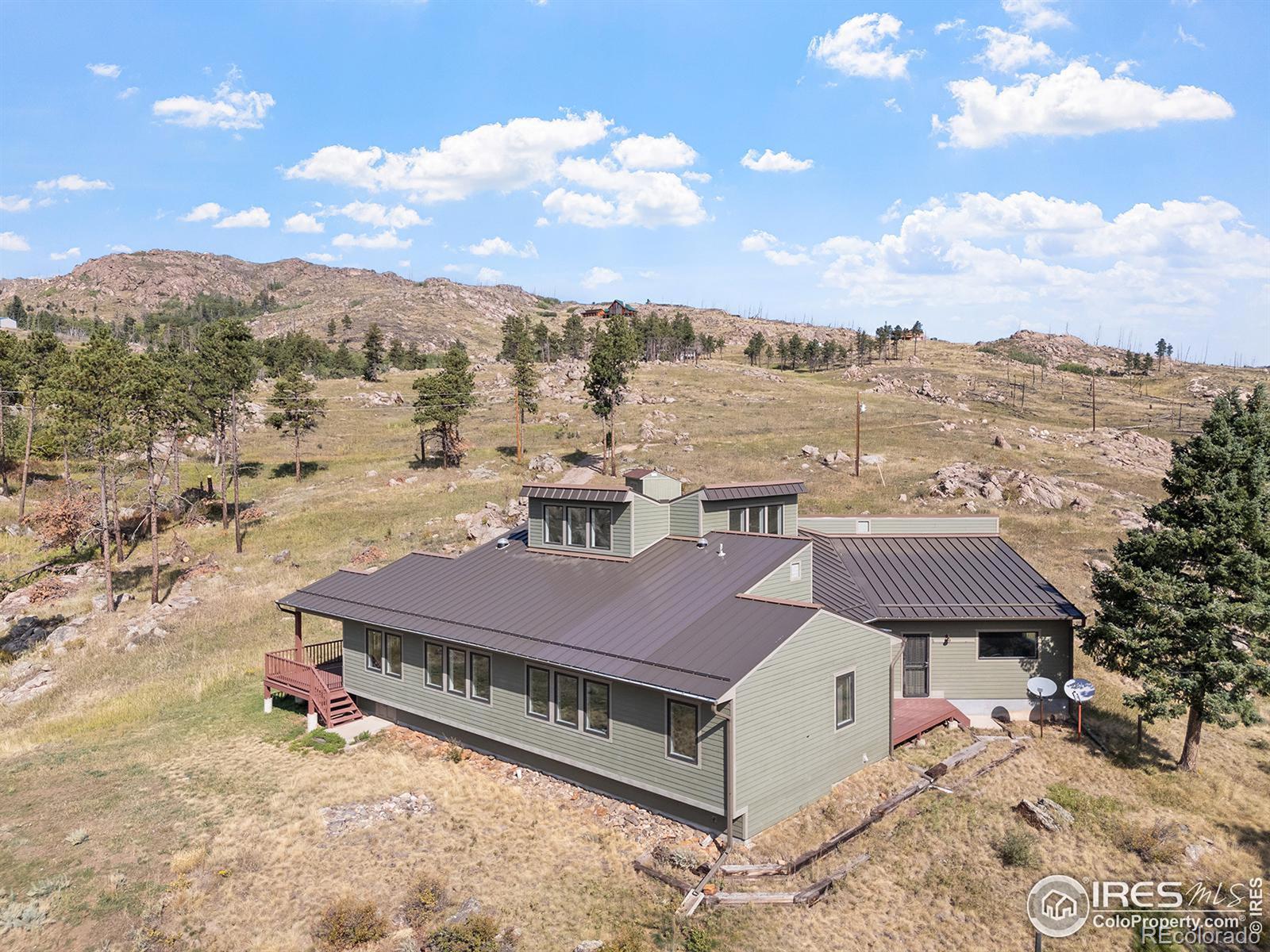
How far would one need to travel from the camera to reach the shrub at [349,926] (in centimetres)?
1355

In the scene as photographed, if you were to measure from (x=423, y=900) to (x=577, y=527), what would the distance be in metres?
12.9

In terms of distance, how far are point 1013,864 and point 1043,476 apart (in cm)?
5120

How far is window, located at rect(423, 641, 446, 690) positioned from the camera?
73.9 ft

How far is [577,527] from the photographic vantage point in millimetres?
25250

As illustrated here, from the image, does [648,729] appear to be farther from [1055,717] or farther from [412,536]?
[412,536]

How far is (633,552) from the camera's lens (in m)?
23.6

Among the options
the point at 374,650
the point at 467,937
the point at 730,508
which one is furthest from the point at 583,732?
the point at 730,508

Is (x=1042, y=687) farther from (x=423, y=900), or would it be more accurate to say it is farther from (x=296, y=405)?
(x=296, y=405)

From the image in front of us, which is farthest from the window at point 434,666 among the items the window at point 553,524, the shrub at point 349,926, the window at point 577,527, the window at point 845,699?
the window at point 845,699

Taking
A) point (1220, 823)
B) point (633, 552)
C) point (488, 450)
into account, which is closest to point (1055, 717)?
point (1220, 823)

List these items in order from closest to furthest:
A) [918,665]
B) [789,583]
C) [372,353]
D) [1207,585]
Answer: [1207,585]
[789,583]
[918,665]
[372,353]

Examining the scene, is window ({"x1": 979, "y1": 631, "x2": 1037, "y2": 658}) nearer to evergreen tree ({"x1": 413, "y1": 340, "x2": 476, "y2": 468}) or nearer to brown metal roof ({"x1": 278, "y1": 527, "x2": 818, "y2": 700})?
brown metal roof ({"x1": 278, "y1": 527, "x2": 818, "y2": 700})

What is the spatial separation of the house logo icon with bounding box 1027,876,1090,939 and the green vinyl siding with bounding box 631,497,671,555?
13.8 m

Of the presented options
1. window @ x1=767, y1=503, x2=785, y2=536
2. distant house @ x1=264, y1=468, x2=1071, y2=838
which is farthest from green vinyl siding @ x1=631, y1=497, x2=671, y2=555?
window @ x1=767, y1=503, x2=785, y2=536
